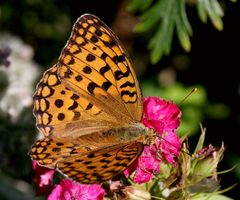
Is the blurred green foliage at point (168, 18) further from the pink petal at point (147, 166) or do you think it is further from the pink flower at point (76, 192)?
the pink flower at point (76, 192)

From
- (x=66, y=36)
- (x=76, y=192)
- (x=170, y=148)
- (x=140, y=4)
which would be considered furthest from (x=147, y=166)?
(x=66, y=36)

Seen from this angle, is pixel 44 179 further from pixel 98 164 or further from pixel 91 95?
pixel 98 164

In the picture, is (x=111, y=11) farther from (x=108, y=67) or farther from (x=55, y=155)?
(x=55, y=155)

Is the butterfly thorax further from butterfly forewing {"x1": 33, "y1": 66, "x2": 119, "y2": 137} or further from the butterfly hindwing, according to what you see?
the butterfly hindwing

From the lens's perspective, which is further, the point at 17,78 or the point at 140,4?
the point at 17,78

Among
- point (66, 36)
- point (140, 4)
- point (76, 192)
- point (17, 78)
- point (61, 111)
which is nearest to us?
point (76, 192)

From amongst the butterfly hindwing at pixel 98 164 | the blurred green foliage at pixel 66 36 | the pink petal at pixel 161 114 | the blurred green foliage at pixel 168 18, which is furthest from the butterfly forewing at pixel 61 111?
the blurred green foliage at pixel 168 18

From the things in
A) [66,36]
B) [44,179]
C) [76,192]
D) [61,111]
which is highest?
[61,111]
